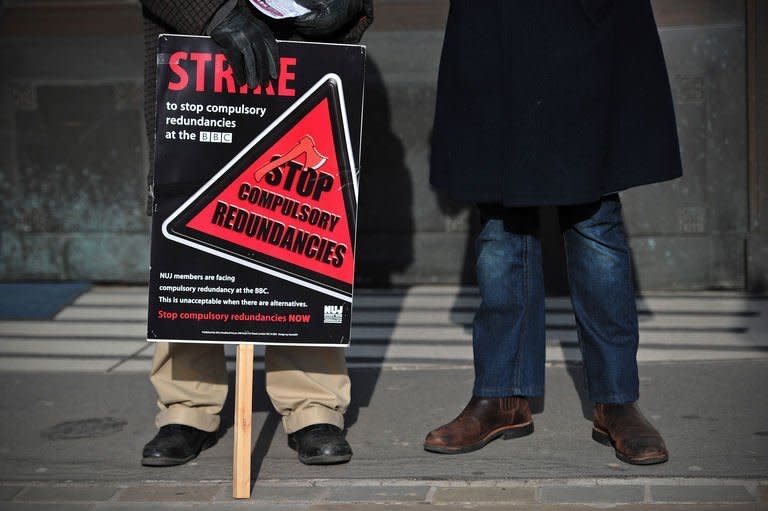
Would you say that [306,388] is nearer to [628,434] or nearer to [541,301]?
[541,301]

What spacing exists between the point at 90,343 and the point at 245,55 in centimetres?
262

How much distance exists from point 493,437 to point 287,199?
104 centimetres

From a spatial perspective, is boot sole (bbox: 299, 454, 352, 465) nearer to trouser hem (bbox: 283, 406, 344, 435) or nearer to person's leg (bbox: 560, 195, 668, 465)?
trouser hem (bbox: 283, 406, 344, 435)

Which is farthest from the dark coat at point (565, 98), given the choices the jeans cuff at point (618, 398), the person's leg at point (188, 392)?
the person's leg at point (188, 392)

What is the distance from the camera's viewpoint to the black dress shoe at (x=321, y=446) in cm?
362

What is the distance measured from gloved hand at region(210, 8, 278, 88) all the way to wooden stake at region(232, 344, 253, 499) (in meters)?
0.75

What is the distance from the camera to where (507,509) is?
10.5 ft

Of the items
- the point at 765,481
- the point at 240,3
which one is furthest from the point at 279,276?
the point at 765,481

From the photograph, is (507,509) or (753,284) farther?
(753,284)

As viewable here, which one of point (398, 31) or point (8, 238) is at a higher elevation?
point (398, 31)

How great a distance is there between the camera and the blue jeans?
3703 mm

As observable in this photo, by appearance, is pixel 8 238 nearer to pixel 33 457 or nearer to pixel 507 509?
pixel 33 457

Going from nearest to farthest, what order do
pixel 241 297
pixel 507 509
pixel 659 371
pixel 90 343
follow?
pixel 507 509
pixel 241 297
pixel 659 371
pixel 90 343

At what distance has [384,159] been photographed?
6449 millimetres
